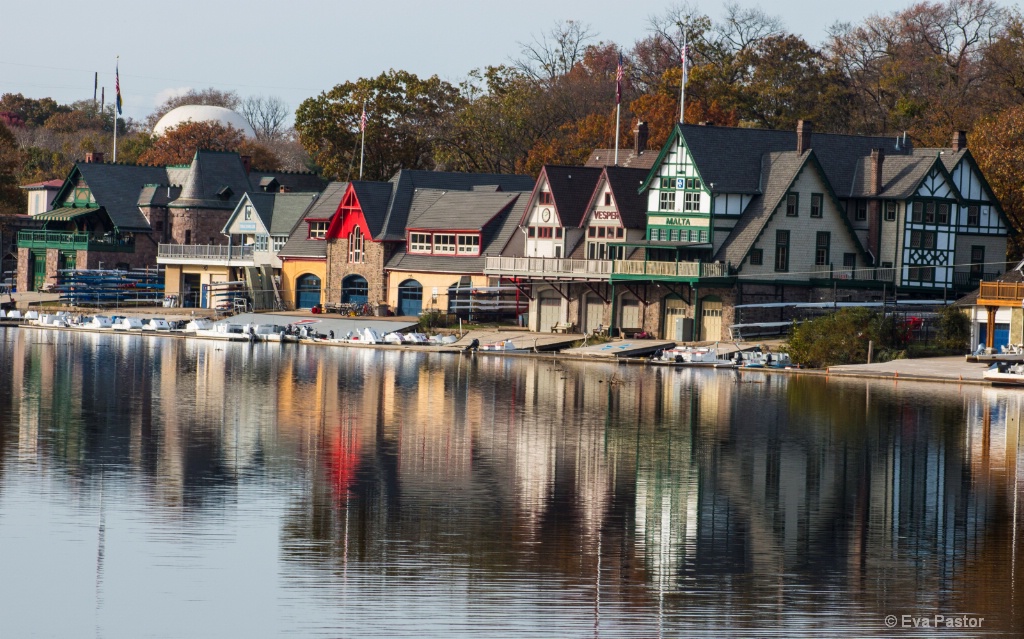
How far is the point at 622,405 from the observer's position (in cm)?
5156

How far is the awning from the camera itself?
346ft

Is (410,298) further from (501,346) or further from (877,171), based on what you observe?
(877,171)

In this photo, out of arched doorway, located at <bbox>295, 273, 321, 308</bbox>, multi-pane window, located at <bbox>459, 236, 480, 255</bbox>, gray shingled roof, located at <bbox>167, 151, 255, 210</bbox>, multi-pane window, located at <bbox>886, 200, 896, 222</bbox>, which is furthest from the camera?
gray shingled roof, located at <bbox>167, 151, 255, 210</bbox>

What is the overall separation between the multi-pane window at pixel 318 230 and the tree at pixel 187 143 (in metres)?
39.3

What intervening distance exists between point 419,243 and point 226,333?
12.2 metres

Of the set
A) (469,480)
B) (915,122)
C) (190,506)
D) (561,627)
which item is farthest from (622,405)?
(915,122)

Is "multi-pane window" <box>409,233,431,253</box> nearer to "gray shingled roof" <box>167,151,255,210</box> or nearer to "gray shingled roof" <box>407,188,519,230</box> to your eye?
"gray shingled roof" <box>407,188,519,230</box>

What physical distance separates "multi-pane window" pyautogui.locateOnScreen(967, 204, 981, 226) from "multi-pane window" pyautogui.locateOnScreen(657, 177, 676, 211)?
50.6 feet

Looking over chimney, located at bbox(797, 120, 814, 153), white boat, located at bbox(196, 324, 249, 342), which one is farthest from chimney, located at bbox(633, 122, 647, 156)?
white boat, located at bbox(196, 324, 249, 342)

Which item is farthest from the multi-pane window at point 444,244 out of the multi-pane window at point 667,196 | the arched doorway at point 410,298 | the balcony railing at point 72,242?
the balcony railing at point 72,242

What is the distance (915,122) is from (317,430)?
6401 centimetres

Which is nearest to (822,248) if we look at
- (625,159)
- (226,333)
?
(625,159)

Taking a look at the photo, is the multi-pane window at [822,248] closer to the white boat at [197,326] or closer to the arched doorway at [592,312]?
the arched doorway at [592,312]

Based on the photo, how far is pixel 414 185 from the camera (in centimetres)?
9231
